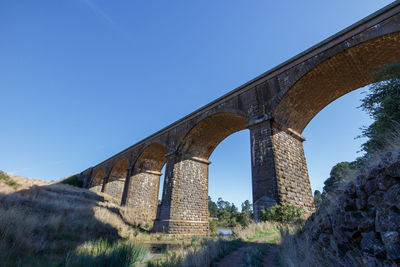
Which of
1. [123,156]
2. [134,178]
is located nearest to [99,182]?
[123,156]

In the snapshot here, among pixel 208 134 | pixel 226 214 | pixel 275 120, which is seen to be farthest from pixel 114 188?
pixel 226 214

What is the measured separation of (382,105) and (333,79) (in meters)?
4.12

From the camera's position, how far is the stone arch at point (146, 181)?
59.9 feet

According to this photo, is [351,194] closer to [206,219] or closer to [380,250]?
[380,250]

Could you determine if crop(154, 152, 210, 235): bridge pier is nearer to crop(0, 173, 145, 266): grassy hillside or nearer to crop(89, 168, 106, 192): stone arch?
crop(0, 173, 145, 266): grassy hillside

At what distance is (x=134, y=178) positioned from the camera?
1895 centimetres

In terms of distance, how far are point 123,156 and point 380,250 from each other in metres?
22.7

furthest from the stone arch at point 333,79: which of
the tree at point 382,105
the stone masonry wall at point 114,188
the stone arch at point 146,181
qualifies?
the stone masonry wall at point 114,188

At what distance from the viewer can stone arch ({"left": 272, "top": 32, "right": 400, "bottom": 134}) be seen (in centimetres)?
761

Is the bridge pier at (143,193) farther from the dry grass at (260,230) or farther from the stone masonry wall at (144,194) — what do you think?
the dry grass at (260,230)

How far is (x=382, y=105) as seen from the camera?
5.54 metres

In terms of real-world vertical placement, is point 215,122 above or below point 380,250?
above

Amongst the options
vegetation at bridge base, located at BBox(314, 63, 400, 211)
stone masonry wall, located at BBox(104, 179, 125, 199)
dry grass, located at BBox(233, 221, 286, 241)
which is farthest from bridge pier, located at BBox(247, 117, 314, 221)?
stone masonry wall, located at BBox(104, 179, 125, 199)

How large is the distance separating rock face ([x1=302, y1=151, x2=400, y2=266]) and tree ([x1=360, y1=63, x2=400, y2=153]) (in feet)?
11.0
